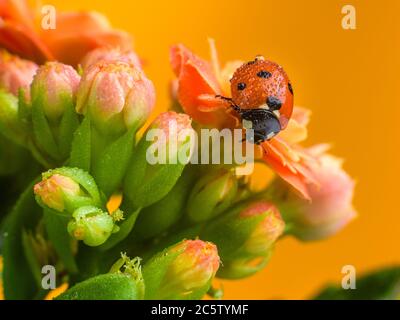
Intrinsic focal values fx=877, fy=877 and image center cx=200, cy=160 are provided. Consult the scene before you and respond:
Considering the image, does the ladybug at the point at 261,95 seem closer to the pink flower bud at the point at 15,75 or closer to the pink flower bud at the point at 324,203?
the pink flower bud at the point at 324,203

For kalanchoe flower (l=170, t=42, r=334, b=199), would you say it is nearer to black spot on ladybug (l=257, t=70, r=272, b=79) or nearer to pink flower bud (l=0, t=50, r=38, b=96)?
black spot on ladybug (l=257, t=70, r=272, b=79)

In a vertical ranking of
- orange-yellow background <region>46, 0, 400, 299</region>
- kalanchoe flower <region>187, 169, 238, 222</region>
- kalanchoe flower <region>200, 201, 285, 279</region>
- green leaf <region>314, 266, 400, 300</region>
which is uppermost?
orange-yellow background <region>46, 0, 400, 299</region>

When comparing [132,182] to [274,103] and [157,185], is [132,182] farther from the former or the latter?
[274,103]

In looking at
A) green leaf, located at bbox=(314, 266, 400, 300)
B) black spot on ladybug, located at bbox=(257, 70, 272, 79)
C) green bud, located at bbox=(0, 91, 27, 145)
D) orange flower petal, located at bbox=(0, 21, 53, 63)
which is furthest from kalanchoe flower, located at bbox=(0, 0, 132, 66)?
green leaf, located at bbox=(314, 266, 400, 300)

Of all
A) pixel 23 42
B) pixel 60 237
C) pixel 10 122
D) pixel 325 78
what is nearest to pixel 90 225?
pixel 60 237

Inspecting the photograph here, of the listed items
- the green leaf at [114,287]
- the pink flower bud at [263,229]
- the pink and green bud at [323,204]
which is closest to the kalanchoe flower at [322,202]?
the pink and green bud at [323,204]
